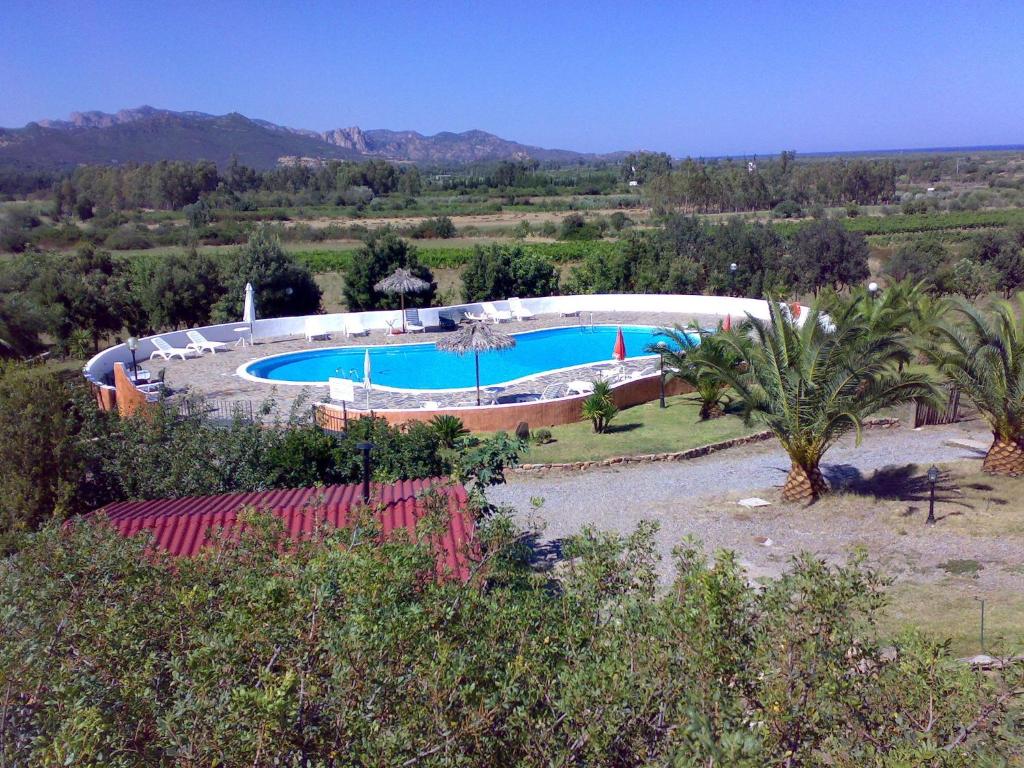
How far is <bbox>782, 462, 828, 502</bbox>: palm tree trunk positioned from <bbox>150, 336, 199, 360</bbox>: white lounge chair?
17063 mm

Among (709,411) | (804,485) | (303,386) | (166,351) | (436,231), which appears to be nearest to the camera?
(804,485)

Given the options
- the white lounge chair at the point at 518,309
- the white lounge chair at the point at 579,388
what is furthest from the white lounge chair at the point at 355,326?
the white lounge chair at the point at 579,388

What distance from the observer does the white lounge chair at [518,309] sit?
28.2 m

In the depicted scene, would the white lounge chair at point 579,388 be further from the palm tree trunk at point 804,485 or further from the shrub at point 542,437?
the palm tree trunk at point 804,485

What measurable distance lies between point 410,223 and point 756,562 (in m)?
63.2

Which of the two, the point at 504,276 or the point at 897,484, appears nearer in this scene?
the point at 897,484

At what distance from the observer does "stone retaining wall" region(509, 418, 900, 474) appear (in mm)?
14477

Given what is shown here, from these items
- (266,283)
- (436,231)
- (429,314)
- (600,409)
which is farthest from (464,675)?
(436,231)

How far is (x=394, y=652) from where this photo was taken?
337 centimetres

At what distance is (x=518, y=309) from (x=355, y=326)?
18.2 feet

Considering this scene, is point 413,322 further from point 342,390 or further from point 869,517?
point 869,517

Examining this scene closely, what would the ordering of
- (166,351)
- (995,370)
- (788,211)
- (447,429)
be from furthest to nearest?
1. (788,211)
2. (166,351)
3. (447,429)
4. (995,370)

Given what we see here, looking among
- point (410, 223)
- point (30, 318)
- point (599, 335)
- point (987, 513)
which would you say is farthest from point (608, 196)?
point (987, 513)

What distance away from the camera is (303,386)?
1967cm
